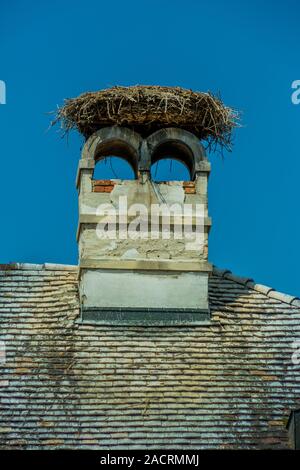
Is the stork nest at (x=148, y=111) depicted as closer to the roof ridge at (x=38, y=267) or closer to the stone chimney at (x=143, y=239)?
the stone chimney at (x=143, y=239)

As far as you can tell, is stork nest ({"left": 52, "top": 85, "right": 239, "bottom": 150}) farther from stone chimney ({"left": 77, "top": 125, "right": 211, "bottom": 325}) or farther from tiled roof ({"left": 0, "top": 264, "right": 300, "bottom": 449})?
tiled roof ({"left": 0, "top": 264, "right": 300, "bottom": 449})

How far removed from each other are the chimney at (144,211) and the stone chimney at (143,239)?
12 mm

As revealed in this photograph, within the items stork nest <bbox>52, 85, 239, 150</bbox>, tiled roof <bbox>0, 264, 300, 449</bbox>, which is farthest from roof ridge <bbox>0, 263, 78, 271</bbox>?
stork nest <bbox>52, 85, 239, 150</bbox>

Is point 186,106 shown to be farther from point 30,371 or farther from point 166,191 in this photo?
point 30,371

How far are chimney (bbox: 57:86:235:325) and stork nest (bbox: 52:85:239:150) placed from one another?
0.01m

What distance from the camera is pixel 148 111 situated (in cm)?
1909

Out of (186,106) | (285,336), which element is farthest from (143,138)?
(285,336)

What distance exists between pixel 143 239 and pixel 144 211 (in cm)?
36

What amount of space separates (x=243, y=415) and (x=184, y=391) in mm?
754

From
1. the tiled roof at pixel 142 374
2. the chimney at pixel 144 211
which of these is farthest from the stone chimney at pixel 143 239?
the tiled roof at pixel 142 374

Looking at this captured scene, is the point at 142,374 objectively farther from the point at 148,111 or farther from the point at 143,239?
the point at 148,111

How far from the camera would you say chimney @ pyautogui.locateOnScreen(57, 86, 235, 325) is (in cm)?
1856

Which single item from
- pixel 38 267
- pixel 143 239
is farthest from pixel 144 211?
pixel 38 267

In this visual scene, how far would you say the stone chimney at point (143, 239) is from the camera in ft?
60.8
